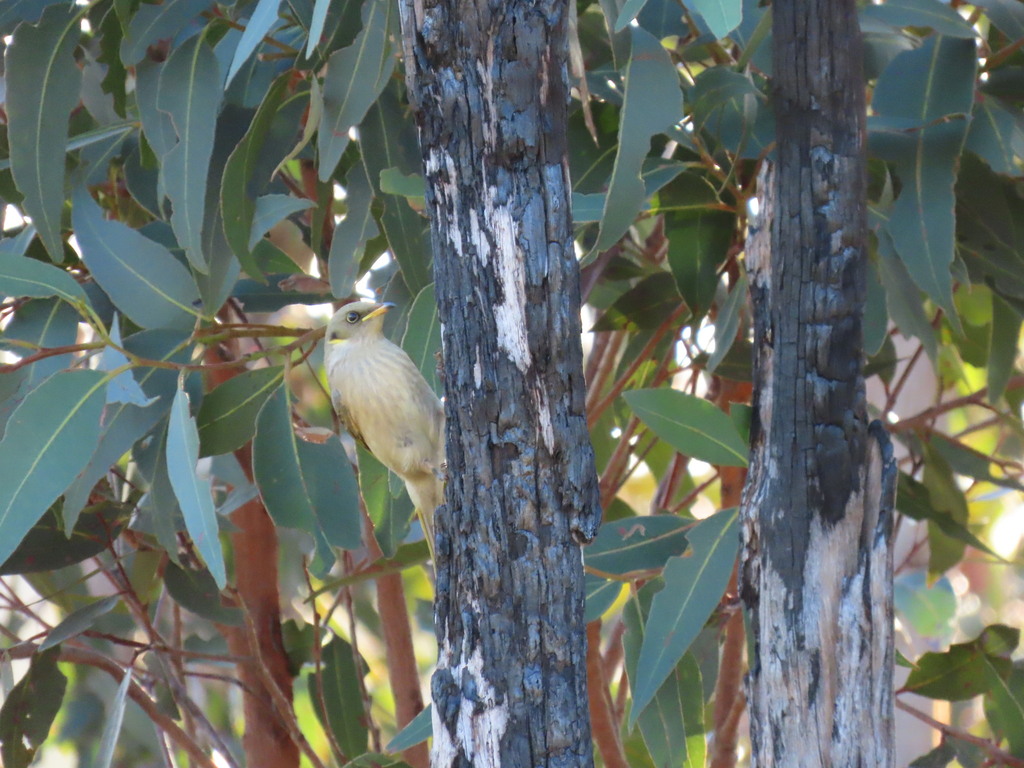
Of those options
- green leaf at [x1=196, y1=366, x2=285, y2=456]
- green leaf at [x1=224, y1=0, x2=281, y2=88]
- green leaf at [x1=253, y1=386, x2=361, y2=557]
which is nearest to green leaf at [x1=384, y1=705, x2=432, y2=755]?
green leaf at [x1=253, y1=386, x2=361, y2=557]

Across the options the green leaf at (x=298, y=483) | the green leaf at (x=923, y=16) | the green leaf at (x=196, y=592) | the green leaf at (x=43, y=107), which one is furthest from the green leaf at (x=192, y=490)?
the green leaf at (x=923, y=16)

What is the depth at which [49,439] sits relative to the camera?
169 cm

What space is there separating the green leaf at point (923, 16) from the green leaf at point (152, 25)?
3.64ft

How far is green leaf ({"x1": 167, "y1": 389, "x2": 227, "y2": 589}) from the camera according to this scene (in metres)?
1.54

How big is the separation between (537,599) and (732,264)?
4.02 ft

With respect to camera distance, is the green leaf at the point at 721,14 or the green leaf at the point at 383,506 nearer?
the green leaf at the point at 721,14

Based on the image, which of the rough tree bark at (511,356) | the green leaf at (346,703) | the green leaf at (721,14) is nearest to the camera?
the rough tree bark at (511,356)

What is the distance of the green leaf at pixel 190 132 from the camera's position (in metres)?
1.74

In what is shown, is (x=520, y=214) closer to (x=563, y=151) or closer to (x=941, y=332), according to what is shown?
(x=563, y=151)

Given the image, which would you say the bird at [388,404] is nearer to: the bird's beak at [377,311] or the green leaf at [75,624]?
the bird's beak at [377,311]

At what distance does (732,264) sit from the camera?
85.0 inches

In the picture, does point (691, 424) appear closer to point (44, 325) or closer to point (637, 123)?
point (637, 123)

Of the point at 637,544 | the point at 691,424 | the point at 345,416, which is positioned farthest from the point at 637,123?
the point at 345,416

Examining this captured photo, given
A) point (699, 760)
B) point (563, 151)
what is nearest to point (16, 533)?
point (563, 151)
